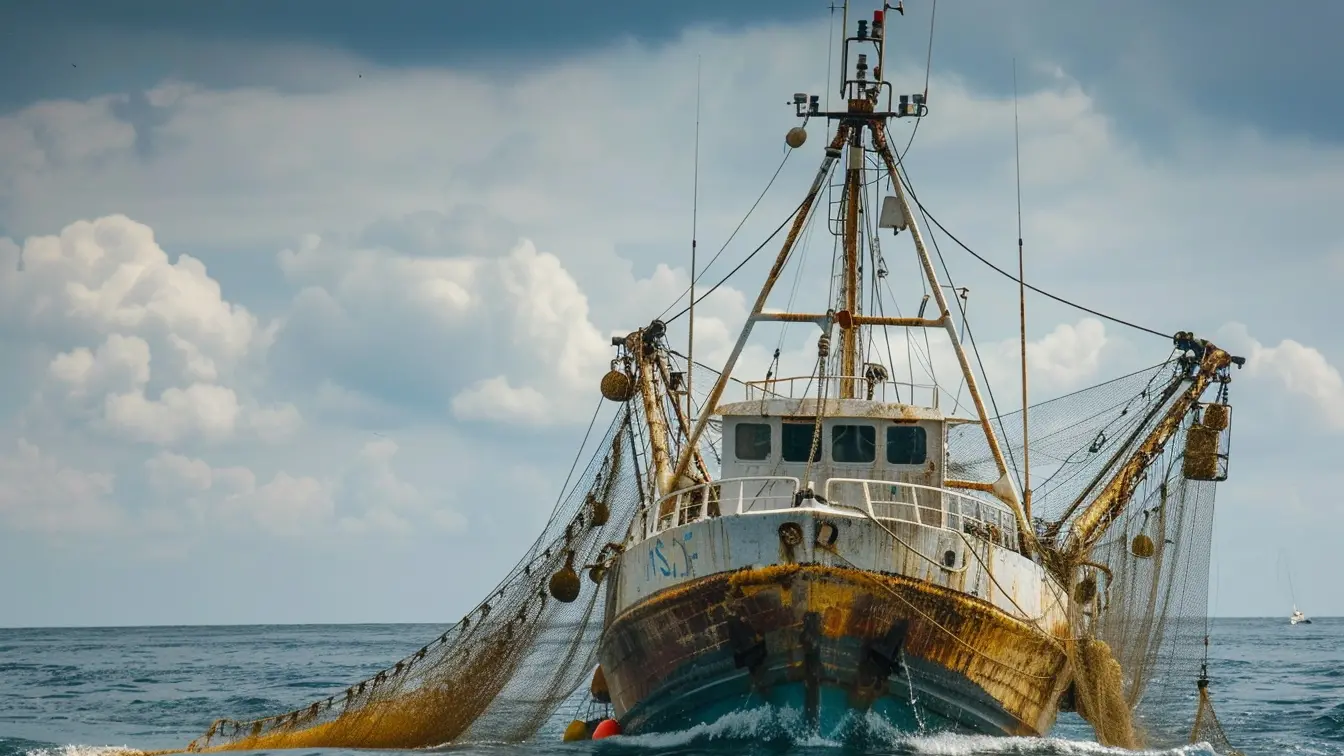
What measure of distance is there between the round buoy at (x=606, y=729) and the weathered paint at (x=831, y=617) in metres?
2.75

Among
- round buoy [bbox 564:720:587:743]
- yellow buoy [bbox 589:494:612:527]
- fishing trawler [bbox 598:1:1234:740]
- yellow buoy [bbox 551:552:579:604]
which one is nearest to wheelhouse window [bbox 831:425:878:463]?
→ fishing trawler [bbox 598:1:1234:740]

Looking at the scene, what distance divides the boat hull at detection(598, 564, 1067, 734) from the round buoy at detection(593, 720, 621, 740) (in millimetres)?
3265

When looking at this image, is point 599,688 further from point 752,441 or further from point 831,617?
point 831,617

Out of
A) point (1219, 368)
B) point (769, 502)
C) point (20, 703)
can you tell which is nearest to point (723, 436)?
point (769, 502)

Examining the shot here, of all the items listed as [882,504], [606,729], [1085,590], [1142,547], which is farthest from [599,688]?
[1142,547]

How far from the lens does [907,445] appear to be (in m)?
26.3

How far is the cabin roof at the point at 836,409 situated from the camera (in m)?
26.0

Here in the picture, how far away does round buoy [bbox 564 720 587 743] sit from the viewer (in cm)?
2888

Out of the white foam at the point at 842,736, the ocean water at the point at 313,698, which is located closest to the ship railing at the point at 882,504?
the white foam at the point at 842,736

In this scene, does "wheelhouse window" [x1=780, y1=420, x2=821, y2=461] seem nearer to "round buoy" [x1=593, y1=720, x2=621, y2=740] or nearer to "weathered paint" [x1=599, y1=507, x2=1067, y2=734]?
"weathered paint" [x1=599, y1=507, x2=1067, y2=734]

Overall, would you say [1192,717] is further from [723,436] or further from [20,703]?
[20,703]

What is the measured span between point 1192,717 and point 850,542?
12525 mm

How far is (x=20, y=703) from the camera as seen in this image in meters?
45.6

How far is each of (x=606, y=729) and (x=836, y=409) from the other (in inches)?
269
